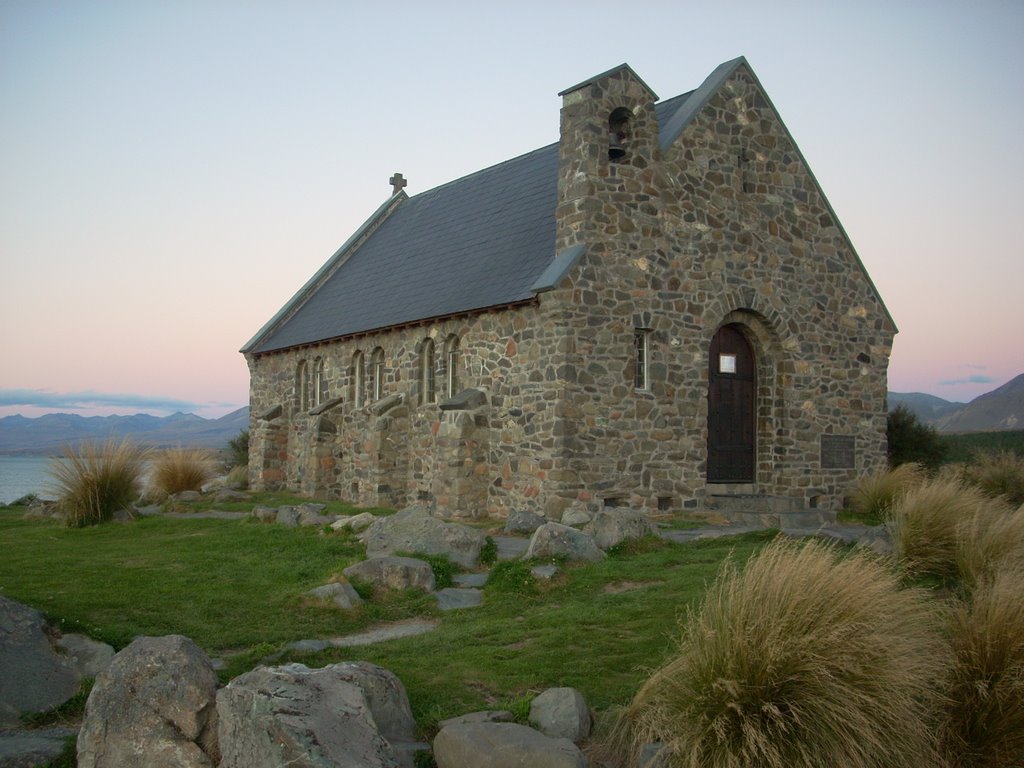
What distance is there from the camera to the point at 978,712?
6.93 metres

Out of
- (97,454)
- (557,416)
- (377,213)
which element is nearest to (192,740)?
(557,416)

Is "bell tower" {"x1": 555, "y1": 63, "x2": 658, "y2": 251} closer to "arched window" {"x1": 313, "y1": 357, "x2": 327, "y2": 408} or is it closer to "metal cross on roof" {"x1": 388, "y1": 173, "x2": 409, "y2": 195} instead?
"arched window" {"x1": 313, "y1": 357, "x2": 327, "y2": 408}

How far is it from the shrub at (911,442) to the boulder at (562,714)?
61.3ft

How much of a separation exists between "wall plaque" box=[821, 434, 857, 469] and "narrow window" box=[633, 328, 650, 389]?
197 inches

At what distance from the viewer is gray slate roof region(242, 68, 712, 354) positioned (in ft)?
65.8

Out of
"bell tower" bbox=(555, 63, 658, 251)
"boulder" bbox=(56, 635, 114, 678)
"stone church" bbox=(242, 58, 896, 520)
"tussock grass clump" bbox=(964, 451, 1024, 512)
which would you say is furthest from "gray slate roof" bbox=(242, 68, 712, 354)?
"boulder" bbox=(56, 635, 114, 678)

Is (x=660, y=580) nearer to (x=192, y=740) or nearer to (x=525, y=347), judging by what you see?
(x=192, y=740)

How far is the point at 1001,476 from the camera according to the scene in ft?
63.7

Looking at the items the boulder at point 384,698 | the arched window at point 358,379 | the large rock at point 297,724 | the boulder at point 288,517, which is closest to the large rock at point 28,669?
the large rock at point 297,724

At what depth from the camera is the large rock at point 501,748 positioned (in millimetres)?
6441

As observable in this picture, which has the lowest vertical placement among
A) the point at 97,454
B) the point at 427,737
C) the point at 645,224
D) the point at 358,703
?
the point at 427,737

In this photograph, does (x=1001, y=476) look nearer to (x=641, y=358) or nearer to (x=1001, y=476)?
(x=1001, y=476)

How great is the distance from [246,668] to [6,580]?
16.2 ft

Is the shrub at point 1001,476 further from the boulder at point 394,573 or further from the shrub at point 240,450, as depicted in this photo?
the shrub at point 240,450
